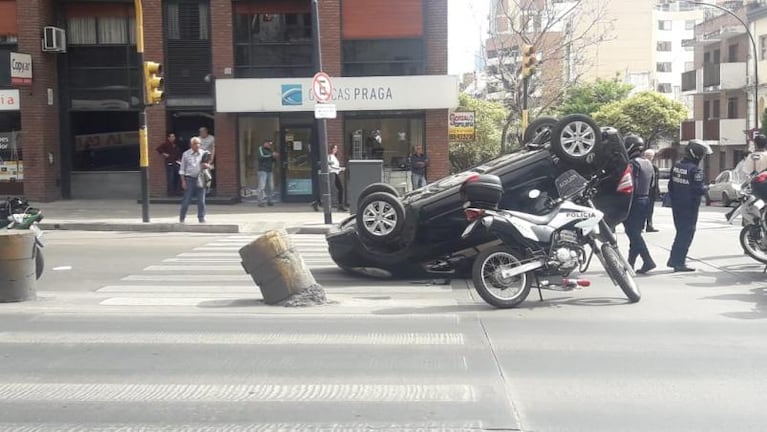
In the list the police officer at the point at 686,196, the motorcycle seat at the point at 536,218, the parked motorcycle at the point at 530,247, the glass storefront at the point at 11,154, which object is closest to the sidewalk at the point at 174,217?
the glass storefront at the point at 11,154

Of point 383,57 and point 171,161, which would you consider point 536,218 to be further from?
point 171,161

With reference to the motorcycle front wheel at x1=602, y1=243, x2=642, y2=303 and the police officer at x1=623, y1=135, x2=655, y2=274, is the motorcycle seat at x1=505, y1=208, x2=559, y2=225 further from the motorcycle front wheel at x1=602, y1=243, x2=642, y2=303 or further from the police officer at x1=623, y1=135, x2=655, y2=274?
the police officer at x1=623, y1=135, x2=655, y2=274

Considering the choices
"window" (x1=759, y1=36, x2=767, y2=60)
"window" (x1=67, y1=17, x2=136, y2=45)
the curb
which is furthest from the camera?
"window" (x1=759, y1=36, x2=767, y2=60)

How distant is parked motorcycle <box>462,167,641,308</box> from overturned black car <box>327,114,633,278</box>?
1.10m

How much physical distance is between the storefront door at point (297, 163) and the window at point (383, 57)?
6.95 ft

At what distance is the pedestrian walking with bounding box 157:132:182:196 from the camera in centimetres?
2312

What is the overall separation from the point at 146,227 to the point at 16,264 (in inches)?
345

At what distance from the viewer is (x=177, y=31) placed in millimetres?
23469

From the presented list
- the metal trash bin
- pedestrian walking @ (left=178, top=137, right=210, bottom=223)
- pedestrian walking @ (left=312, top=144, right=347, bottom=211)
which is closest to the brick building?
pedestrian walking @ (left=312, top=144, right=347, bottom=211)

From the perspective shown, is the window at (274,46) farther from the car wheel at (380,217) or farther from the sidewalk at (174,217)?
the car wheel at (380,217)

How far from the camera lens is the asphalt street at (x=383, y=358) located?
536 centimetres

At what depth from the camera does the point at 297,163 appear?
23.7m

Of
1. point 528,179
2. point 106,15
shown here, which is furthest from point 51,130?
point 528,179

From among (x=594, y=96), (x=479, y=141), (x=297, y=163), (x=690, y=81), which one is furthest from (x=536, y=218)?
(x=594, y=96)
